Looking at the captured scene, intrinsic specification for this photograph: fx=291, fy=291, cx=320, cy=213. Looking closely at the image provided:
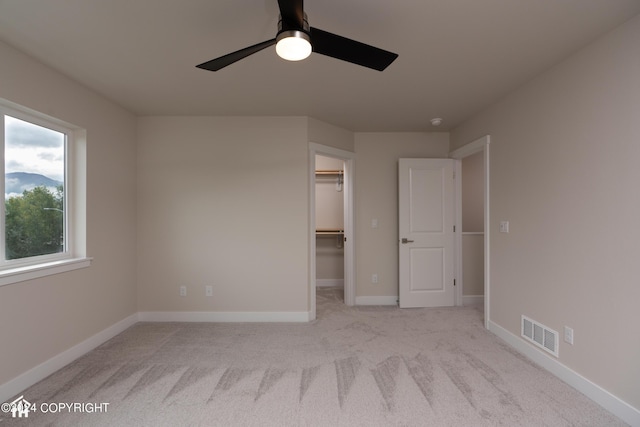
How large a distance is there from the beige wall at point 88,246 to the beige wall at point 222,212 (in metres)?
0.22

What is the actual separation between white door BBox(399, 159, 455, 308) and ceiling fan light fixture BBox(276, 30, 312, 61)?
283 centimetres

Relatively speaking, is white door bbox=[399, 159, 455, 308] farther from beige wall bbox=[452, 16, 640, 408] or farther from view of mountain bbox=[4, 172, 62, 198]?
view of mountain bbox=[4, 172, 62, 198]

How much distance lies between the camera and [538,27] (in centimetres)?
181

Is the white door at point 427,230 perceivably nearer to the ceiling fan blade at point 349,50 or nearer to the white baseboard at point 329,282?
the white baseboard at point 329,282

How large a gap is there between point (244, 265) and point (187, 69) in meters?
2.09

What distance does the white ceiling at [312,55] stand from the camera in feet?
5.43

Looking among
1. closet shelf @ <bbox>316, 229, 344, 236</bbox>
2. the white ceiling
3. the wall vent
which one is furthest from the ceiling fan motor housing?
closet shelf @ <bbox>316, 229, 344, 236</bbox>

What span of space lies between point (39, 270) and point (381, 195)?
3.62m

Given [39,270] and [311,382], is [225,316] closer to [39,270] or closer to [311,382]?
[311,382]

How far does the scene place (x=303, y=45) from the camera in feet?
4.37

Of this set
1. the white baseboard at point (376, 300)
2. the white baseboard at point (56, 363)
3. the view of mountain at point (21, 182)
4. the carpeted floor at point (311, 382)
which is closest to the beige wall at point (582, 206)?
the carpeted floor at point (311, 382)

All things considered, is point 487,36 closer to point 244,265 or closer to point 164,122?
point 244,265

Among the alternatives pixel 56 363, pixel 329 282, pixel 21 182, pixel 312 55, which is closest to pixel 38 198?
pixel 21 182

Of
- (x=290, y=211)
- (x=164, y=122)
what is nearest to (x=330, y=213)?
(x=290, y=211)
